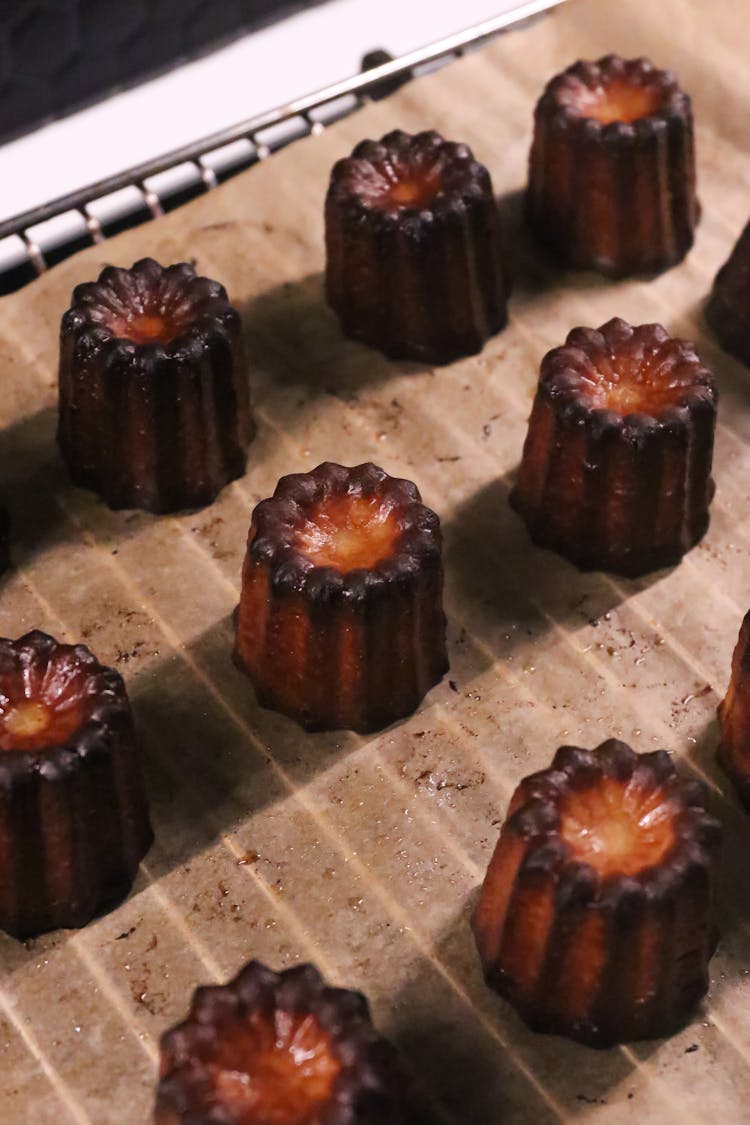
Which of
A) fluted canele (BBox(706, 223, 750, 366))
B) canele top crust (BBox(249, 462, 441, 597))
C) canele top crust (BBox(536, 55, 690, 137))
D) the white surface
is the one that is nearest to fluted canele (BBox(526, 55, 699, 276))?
canele top crust (BBox(536, 55, 690, 137))

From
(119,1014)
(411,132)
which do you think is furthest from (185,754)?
(411,132)

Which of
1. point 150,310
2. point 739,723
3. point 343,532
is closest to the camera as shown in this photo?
point 739,723

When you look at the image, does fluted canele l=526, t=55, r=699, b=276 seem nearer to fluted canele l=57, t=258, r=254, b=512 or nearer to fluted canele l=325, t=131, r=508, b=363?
fluted canele l=325, t=131, r=508, b=363

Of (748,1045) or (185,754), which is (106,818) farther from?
(748,1045)

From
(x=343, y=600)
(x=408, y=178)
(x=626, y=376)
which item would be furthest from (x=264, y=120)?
(x=343, y=600)

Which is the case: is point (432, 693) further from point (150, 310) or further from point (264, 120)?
point (264, 120)
